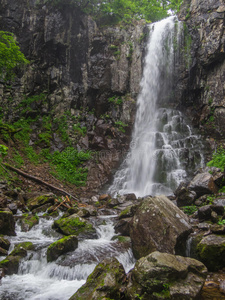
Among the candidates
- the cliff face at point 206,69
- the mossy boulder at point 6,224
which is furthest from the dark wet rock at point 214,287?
the cliff face at point 206,69

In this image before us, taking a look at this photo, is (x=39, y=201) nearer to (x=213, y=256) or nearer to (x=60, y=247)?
(x=60, y=247)

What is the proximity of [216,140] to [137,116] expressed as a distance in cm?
677

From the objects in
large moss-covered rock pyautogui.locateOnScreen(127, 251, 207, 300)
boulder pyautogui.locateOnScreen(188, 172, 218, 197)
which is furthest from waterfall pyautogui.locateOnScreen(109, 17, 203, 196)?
large moss-covered rock pyautogui.locateOnScreen(127, 251, 207, 300)

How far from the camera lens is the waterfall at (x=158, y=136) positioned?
1353cm

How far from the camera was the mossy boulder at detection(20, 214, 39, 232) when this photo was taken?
21.9ft

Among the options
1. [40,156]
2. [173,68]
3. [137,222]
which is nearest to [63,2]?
[173,68]

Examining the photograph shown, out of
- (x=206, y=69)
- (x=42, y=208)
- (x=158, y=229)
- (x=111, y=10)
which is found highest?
(x=111, y=10)

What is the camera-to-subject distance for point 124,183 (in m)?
14.4

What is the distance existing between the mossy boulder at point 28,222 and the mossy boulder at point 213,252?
4944 millimetres

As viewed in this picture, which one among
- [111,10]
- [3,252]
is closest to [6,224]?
[3,252]

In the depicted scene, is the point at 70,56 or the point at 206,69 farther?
the point at 70,56

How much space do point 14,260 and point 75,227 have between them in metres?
2.13

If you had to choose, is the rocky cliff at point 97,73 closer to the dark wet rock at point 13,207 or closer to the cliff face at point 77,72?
the cliff face at point 77,72

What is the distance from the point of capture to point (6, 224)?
598cm
